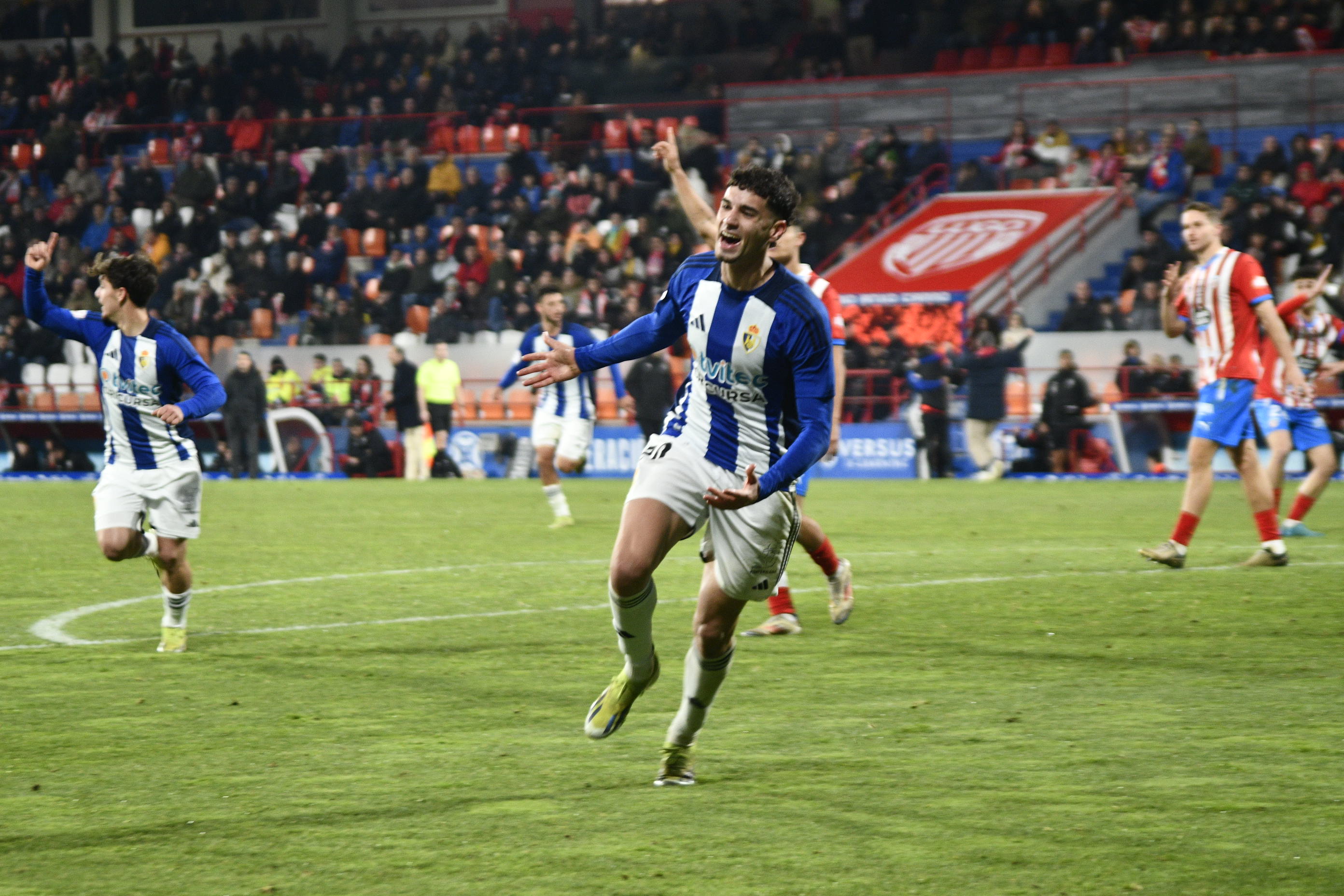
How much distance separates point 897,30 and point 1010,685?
92.2 ft

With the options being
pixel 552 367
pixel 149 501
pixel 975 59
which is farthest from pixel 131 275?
pixel 975 59

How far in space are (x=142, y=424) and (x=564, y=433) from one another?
7.95 m

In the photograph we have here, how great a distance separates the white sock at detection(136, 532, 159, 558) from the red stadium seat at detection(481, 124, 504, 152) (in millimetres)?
25581

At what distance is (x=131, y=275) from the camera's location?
806 centimetres

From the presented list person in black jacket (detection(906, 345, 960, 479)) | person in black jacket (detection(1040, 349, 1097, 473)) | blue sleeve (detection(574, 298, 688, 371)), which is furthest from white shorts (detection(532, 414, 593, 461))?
blue sleeve (detection(574, 298, 688, 371))

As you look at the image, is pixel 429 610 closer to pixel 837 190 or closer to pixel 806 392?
pixel 806 392

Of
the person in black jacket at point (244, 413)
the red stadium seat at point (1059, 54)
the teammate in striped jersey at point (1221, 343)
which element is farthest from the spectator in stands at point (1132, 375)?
the person in black jacket at point (244, 413)

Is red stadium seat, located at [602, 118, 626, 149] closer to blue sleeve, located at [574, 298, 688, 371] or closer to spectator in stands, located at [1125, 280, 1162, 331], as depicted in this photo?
spectator in stands, located at [1125, 280, 1162, 331]

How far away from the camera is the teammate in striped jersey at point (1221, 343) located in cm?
1005

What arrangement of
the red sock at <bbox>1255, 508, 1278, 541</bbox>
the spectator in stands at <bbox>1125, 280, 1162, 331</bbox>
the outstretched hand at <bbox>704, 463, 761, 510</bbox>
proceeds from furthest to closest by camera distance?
the spectator in stands at <bbox>1125, 280, 1162, 331</bbox> < the red sock at <bbox>1255, 508, 1278, 541</bbox> < the outstretched hand at <bbox>704, 463, 761, 510</bbox>

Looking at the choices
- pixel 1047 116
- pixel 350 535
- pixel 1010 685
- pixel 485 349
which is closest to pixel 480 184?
pixel 485 349

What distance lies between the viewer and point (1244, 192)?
79.6 ft

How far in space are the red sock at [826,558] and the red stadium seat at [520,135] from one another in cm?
2429

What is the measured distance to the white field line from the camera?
8.61m
